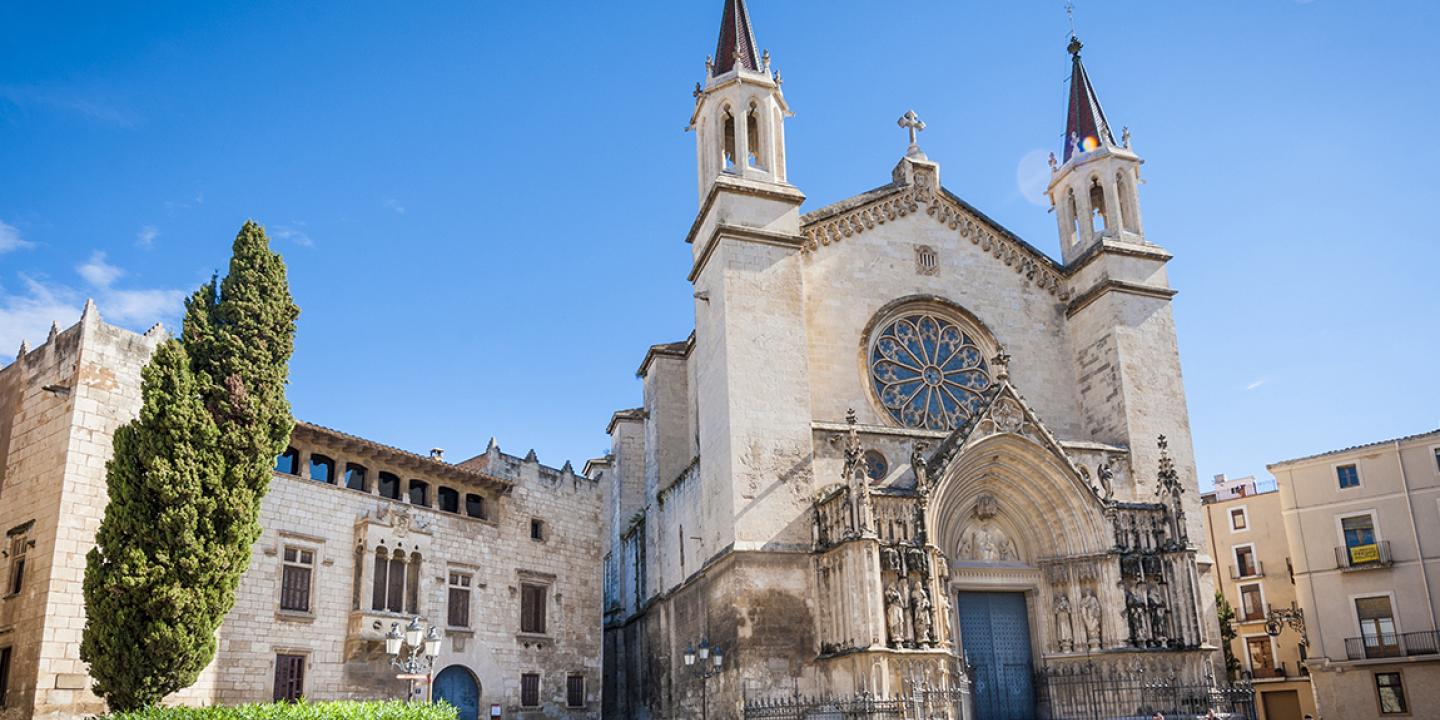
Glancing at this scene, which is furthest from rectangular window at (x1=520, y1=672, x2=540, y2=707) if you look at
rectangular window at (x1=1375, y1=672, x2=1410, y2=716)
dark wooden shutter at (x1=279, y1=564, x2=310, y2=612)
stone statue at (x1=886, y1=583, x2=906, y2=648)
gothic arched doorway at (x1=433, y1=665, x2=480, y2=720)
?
rectangular window at (x1=1375, y1=672, x2=1410, y2=716)

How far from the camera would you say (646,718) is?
92.9 ft

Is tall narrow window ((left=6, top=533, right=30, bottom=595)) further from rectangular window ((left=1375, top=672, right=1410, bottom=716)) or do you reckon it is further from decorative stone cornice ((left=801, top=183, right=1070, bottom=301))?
rectangular window ((left=1375, top=672, right=1410, bottom=716))

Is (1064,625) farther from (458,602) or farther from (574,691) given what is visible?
(458,602)

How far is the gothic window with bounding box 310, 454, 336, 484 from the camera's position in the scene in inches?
947

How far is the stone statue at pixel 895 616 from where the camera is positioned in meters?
20.4

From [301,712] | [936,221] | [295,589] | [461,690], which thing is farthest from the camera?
[936,221]

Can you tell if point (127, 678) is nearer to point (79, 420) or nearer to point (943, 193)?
point (79, 420)

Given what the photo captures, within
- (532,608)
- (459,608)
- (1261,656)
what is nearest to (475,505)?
(459,608)

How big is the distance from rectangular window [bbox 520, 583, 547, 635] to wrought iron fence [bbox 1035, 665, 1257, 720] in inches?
489

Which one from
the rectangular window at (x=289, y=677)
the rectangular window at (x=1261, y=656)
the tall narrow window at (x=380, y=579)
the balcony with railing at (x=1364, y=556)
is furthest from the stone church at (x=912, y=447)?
the rectangular window at (x=1261, y=656)

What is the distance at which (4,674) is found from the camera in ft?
62.1

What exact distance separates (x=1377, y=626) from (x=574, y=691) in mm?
24073

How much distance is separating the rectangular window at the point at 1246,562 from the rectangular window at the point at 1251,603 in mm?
467

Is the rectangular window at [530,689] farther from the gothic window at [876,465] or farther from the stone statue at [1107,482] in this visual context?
the stone statue at [1107,482]
